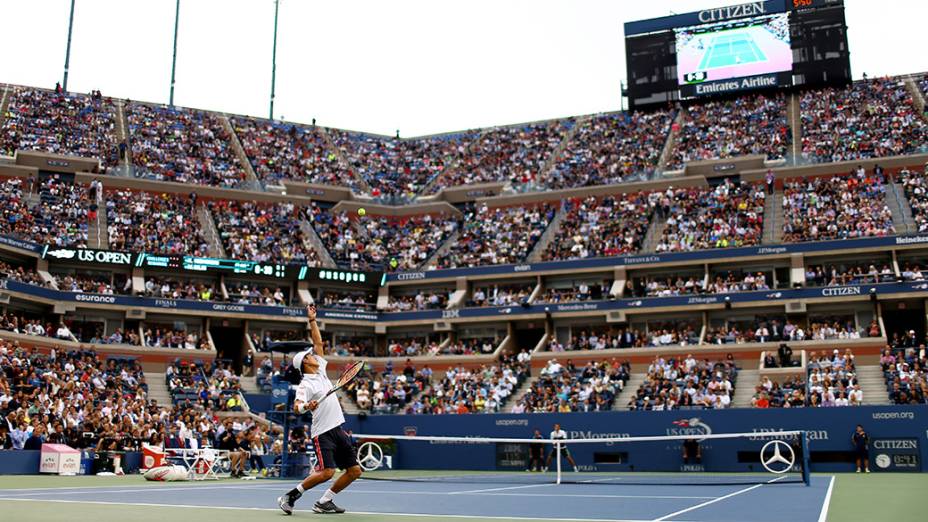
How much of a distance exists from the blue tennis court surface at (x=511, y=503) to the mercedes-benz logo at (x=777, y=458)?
1189cm

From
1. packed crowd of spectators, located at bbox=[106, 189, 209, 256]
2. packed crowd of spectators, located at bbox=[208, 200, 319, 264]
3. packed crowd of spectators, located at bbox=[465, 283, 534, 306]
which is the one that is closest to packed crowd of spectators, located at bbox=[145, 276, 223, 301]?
packed crowd of spectators, located at bbox=[106, 189, 209, 256]

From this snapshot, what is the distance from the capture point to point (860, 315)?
4519 centimetres

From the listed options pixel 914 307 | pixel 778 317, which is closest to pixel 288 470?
pixel 778 317

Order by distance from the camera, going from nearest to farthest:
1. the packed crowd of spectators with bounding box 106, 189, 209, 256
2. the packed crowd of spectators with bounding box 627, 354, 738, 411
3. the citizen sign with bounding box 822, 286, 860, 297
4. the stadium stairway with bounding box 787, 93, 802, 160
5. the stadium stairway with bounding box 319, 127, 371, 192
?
1. the packed crowd of spectators with bounding box 627, 354, 738, 411
2. the citizen sign with bounding box 822, 286, 860, 297
3. the packed crowd of spectators with bounding box 106, 189, 209, 256
4. the stadium stairway with bounding box 787, 93, 802, 160
5. the stadium stairway with bounding box 319, 127, 371, 192

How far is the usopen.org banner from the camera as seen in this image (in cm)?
6122

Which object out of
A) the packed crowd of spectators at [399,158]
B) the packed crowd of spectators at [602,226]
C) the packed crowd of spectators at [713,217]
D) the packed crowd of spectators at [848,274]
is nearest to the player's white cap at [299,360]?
the packed crowd of spectators at [848,274]

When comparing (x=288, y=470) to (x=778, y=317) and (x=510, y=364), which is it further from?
(x=778, y=317)

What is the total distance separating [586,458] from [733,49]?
37730 mm

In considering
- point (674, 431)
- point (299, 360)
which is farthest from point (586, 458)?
point (299, 360)

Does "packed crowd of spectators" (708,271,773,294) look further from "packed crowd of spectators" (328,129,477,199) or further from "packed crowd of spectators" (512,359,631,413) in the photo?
"packed crowd of spectators" (328,129,477,199)

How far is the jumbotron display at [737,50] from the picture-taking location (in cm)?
6022

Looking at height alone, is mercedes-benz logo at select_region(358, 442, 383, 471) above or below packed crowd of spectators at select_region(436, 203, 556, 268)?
below

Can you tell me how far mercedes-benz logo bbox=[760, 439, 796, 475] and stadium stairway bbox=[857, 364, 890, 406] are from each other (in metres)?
6.60

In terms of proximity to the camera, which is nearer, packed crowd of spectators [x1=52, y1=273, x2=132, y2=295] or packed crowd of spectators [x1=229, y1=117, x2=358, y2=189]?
packed crowd of spectators [x1=52, y1=273, x2=132, y2=295]
